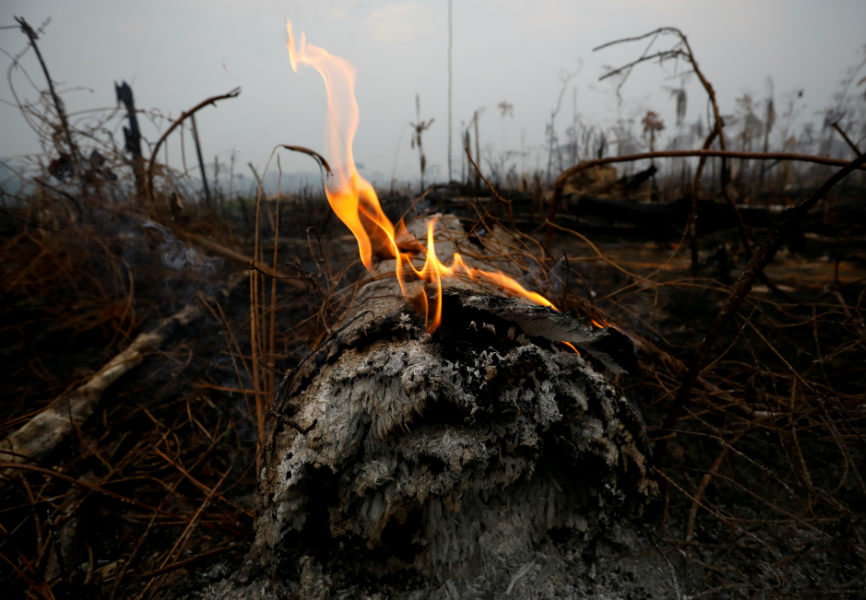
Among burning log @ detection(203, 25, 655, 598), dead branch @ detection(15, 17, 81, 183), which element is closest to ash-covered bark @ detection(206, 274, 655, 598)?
burning log @ detection(203, 25, 655, 598)

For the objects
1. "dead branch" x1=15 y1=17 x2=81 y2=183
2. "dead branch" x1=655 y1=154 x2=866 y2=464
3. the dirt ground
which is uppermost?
"dead branch" x1=15 y1=17 x2=81 y2=183

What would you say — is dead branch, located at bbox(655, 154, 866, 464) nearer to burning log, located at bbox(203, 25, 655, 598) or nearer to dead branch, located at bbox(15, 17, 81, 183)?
burning log, located at bbox(203, 25, 655, 598)

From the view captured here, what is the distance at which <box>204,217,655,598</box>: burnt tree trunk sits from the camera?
0.90m

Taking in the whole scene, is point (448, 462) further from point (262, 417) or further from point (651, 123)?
→ point (651, 123)

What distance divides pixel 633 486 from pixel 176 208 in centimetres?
299

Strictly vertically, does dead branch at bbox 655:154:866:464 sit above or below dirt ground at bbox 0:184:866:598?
above

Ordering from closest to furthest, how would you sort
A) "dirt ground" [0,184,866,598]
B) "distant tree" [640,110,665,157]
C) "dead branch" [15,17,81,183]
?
"dirt ground" [0,184,866,598] < "dead branch" [15,17,81,183] < "distant tree" [640,110,665,157]

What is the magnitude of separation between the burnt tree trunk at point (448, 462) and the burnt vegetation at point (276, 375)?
80 mm

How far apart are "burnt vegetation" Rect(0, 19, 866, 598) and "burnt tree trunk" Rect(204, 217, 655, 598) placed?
80 mm

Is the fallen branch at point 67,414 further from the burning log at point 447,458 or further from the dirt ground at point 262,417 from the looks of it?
the burning log at point 447,458

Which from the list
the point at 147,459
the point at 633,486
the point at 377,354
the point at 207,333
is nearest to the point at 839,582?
the point at 633,486

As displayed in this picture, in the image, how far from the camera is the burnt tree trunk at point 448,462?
0.90 metres

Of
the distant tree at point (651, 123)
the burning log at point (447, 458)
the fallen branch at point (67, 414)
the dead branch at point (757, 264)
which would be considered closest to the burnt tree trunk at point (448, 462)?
the burning log at point (447, 458)

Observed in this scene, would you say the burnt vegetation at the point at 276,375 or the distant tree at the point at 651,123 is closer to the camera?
the burnt vegetation at the point at 276,375
